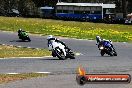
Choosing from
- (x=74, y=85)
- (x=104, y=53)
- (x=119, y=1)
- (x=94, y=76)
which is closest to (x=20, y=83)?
(x=74, y=85)

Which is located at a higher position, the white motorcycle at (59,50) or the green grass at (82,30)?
the white motorcycle at (59,50)

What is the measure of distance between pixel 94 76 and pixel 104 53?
17.2 m

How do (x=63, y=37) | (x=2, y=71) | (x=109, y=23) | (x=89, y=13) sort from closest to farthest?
(x=2, y=71) → (x=63, y=37) → (x=109, y=23) → (x=89, y=13)

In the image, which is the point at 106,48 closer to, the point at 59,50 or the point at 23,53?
the point at 59,50

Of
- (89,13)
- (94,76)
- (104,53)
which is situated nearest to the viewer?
(94,76)

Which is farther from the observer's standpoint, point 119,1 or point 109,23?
point 119,1

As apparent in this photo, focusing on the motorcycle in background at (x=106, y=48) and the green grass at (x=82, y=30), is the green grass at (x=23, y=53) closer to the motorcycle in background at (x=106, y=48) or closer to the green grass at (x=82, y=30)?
the motorcycle in background at (x=106, y=48)

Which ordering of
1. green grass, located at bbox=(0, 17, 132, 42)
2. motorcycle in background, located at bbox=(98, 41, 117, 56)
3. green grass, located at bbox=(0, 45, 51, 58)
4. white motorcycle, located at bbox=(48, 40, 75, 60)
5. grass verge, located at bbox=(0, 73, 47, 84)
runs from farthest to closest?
green grass, located at bbox=(0, 17, 132, 42) < green grass, located at bbox=(0, 45, 51, 58) < motorcycle in background, located at bbox=(98, 41, 117, 56) < white motorcycle, located at bbox=(48, 40, 75, 60) < grass verge, located at bbox=(0, 73, 47, 84)

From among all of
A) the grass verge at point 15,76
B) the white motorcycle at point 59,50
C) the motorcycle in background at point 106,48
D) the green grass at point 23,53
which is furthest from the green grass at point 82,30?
the grass verge at point 15,76

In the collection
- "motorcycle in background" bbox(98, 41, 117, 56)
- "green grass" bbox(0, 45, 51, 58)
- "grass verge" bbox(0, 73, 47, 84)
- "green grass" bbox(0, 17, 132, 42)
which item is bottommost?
"green grass" bbox(0, 17, 132, 42)

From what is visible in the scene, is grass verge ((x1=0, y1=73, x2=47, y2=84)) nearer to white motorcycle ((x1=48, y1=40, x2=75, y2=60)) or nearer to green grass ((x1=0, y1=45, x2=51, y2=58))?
white motorcycle ((x1=48, y1=40, x2=75, y2=60))

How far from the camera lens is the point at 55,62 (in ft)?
68.7

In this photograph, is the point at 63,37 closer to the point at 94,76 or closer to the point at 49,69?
the point at 49,69

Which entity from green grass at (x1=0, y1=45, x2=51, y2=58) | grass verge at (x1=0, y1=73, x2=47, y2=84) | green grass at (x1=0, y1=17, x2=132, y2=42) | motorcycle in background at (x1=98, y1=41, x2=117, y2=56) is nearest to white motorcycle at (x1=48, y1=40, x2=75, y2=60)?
motorcycle in background at (x1=98, y1=41, x2=117, y2=56)
